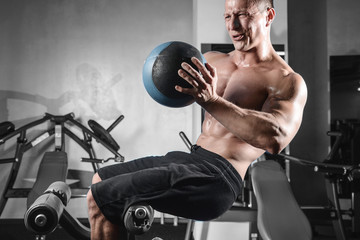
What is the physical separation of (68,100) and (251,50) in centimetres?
334

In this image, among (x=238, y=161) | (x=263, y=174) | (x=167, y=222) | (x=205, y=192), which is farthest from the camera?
(x=167, y=222)

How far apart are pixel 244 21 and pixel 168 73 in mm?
498

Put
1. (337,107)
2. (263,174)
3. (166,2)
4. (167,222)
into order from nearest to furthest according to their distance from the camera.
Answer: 1. (263,174)
2. (337,107)
3. (167,222)
4. (166,2)

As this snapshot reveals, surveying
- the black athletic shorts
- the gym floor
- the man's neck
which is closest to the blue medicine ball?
the black athletic shorts

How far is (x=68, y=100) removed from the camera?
4.61m

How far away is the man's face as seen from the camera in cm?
159

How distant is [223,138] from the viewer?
1.66 m

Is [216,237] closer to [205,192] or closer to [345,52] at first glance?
[205,192]

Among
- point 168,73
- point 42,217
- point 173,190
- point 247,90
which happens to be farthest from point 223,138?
point 42,217

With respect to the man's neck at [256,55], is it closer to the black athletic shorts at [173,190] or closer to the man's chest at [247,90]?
the man's chest at [247,90]

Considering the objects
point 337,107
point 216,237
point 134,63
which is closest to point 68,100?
point 134,63

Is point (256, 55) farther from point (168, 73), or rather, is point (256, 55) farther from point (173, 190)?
point (173, 190)

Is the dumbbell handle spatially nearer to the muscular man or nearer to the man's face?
the muscular man

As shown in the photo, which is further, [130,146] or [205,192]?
[130,146]
